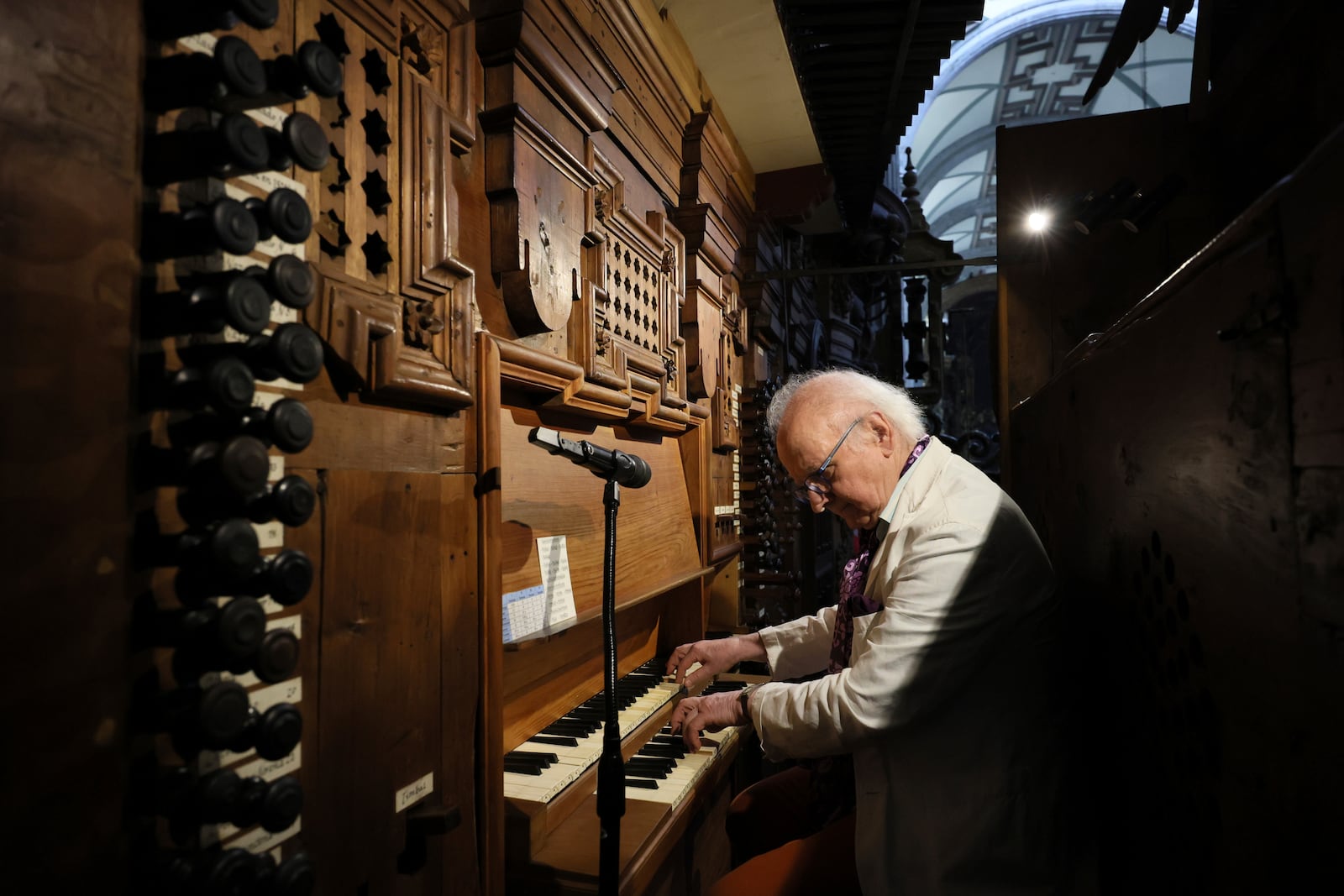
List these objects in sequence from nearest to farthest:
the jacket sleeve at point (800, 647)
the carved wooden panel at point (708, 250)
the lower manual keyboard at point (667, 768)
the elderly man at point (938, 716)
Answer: the elderly man at point (938, 716) < the lower manual keyboard at point (667, 768) < the jacket sleeve at point (800, 647) < the carved wooden panel at point (708, 250)

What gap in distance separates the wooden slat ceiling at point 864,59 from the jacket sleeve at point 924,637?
259 cm

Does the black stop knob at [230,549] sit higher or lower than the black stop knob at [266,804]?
higher

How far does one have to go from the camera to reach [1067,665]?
2172mm

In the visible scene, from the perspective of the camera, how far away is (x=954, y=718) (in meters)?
2.01

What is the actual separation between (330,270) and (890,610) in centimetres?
163

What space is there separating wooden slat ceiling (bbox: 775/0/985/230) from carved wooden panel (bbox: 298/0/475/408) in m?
2.22

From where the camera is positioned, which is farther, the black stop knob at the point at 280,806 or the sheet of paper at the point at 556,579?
the sheet of paper at the point at 556,579

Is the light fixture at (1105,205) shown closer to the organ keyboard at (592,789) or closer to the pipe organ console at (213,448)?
the organ keyboard at (592,789)

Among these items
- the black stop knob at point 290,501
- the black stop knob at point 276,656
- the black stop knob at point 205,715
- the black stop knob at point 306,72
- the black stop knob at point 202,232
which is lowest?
the black stop knob at point 205,715

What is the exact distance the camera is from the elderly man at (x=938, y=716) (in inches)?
75.9

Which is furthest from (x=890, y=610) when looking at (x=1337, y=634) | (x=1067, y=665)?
(x=1337, y=634)

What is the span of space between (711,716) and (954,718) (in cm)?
74

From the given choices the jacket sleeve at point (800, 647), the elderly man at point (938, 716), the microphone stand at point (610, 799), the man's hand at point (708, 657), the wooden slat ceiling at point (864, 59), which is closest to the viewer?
the microphone stand at point (610, 799)

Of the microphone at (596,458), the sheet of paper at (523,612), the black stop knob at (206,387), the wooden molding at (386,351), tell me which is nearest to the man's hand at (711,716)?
the sheet of paper at (523,612)
